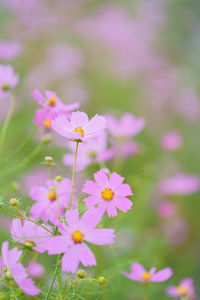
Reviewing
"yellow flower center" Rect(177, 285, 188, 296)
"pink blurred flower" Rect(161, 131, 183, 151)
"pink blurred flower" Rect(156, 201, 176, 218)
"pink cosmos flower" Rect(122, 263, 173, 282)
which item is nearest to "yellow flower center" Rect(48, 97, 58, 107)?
"pink cosmos flower" Rect(122, 263, 173, 282)

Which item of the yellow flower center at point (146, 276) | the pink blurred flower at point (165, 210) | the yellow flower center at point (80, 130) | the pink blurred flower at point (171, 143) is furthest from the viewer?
the pink blurred flower at point (165, 210)

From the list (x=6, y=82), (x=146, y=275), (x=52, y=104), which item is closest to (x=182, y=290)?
(x=146, y=275)

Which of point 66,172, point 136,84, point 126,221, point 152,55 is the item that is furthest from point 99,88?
point 126,221

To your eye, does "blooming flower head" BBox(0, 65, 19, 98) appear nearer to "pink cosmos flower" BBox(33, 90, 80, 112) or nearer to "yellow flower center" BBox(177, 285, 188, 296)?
"pink cosmos flower" BBox(33, 90, 80, 112)

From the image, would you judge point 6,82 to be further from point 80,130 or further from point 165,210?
point 165,210

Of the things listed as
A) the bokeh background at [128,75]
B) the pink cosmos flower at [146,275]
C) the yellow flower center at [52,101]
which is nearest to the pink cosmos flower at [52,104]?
the yellow flower center at [52,101]

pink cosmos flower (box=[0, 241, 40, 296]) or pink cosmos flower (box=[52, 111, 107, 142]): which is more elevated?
pink cosmos flower (box=[52, 111, 107, 142])

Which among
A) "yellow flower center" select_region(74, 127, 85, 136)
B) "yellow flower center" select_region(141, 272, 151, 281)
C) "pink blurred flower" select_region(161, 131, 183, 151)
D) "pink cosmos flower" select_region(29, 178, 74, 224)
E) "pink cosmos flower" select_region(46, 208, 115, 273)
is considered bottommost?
"yellow flower center" select_region(141, 272, 151, 281)

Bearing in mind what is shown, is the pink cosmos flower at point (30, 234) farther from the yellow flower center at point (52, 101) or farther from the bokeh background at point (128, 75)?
the bokeh background at point (128, 75)
